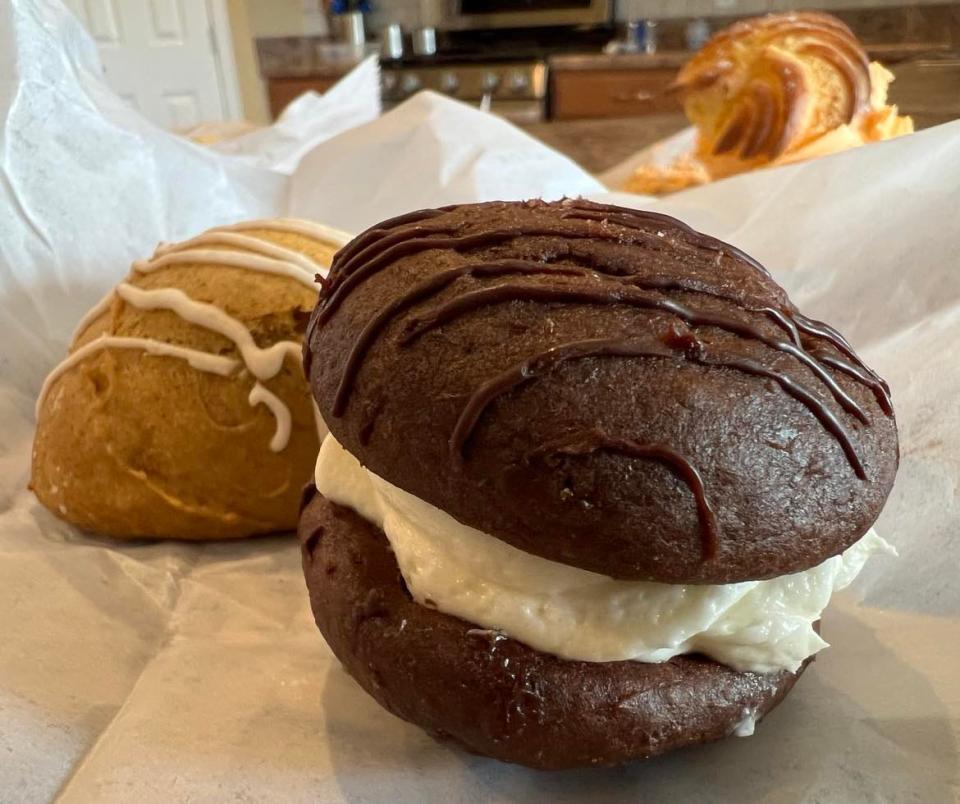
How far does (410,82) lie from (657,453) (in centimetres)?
597

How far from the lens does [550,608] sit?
1.00m

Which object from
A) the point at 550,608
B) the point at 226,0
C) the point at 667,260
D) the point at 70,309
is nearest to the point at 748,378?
the point at 667,260

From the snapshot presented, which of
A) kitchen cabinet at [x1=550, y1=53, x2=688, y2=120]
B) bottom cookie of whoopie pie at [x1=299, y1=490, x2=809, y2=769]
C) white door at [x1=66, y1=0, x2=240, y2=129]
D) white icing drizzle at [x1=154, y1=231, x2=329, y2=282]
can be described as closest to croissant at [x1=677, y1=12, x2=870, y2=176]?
white icing drizzle at [x1=154, y1=231, x2=329, y2=282]

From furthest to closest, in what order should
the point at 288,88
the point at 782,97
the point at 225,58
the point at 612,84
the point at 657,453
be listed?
the point at 225,58 < the point at 288,88 < the point at 612,84 < the point at 782,97 < the point at 657,453

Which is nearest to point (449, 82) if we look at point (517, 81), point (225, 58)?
point (517, 81)

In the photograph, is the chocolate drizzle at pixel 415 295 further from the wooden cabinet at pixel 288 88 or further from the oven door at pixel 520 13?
the oven door at pixel 520 13

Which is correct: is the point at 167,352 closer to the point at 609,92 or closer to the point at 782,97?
the point at 782,97

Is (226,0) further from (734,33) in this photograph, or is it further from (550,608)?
(550,608)

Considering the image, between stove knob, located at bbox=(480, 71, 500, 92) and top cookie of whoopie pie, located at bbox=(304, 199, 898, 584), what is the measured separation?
5.48m

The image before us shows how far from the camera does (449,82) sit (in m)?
6.25

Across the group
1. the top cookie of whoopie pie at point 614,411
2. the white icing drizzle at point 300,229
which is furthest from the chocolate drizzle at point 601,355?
the white icing drizzle at point 300,229

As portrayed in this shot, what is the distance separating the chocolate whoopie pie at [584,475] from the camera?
0.88 m

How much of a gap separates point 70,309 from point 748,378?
5.57 feet

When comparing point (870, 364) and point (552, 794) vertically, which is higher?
point (870, 364)
